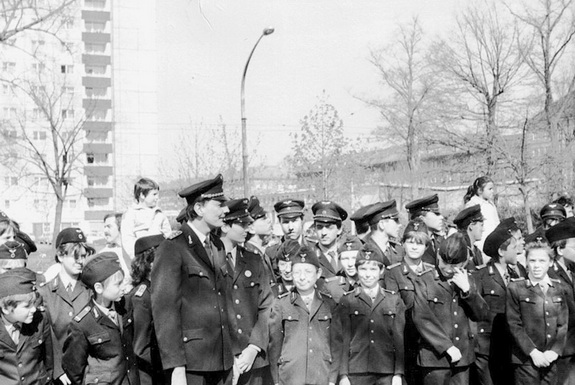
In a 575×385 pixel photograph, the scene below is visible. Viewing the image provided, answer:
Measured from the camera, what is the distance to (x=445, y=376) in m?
5.97

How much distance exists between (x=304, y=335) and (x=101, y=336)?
1748mm

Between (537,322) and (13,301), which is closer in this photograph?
(13,301)

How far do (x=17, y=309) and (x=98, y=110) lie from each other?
6395 centimetres

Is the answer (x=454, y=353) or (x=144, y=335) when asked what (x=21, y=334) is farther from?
(x=454, y=353)

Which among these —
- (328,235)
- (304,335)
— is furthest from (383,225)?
(304,335)

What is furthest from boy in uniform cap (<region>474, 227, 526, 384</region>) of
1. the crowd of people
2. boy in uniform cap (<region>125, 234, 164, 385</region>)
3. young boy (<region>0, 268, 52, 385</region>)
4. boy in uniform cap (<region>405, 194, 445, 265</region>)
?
young boy (<region>0, 268, 52, 385</region>)

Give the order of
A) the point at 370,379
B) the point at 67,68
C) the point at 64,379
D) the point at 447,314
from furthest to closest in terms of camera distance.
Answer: the point at 67,68
the point at 447,314
the point at 370,379
the point at 64,379

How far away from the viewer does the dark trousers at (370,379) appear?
5820 mm

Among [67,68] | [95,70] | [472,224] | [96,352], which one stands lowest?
[96,352]

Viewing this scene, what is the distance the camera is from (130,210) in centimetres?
789

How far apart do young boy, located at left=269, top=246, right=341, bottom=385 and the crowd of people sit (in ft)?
0.04

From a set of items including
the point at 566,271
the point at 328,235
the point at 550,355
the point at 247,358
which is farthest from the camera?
the point at 328,235

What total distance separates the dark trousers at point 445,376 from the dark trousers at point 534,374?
59 centimetres

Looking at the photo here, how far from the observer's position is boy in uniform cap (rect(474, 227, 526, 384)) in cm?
659
